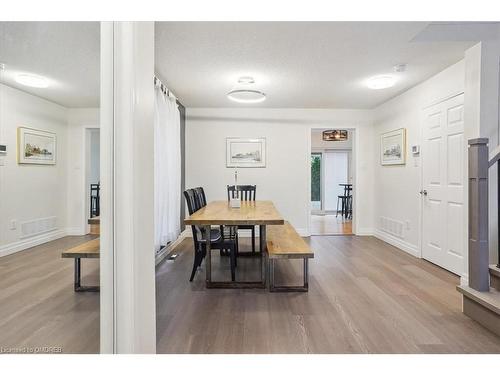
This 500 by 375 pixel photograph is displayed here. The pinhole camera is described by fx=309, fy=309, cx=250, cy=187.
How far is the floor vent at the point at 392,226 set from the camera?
15.3 feet

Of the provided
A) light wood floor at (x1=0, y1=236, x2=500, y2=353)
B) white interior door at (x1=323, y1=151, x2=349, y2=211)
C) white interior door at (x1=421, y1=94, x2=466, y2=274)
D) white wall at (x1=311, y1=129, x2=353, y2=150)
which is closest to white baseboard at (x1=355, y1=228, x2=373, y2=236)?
white interior door at (x1=421, y1=94, x2=466, y2=274)

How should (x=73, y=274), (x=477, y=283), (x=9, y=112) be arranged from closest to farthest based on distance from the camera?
(x=9, y=112)
(x=73, y=274)
(x=477, y=283)

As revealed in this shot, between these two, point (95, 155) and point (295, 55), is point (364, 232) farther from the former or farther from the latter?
point (95, 155)

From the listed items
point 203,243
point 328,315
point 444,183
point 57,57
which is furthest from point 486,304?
point 57,57

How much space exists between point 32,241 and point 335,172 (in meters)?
9.38

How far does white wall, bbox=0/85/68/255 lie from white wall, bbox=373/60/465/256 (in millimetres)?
3699

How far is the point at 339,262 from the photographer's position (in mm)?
3850

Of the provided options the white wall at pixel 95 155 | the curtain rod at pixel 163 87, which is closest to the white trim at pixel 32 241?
the white wall at pixel 95 155

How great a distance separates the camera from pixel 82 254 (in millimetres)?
1257

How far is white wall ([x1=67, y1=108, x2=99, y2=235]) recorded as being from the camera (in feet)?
4.13

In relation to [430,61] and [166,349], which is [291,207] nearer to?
[430,61]

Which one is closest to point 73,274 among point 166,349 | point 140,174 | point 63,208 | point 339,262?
point 63,208

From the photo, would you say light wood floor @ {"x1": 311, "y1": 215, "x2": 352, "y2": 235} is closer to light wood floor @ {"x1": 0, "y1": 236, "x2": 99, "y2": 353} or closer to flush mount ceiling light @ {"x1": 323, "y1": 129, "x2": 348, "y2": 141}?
flush mount ceiling light @ {"x1": 323, "y1": 129, "x2": 348, "y2": 141}

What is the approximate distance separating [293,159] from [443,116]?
2570 mm
